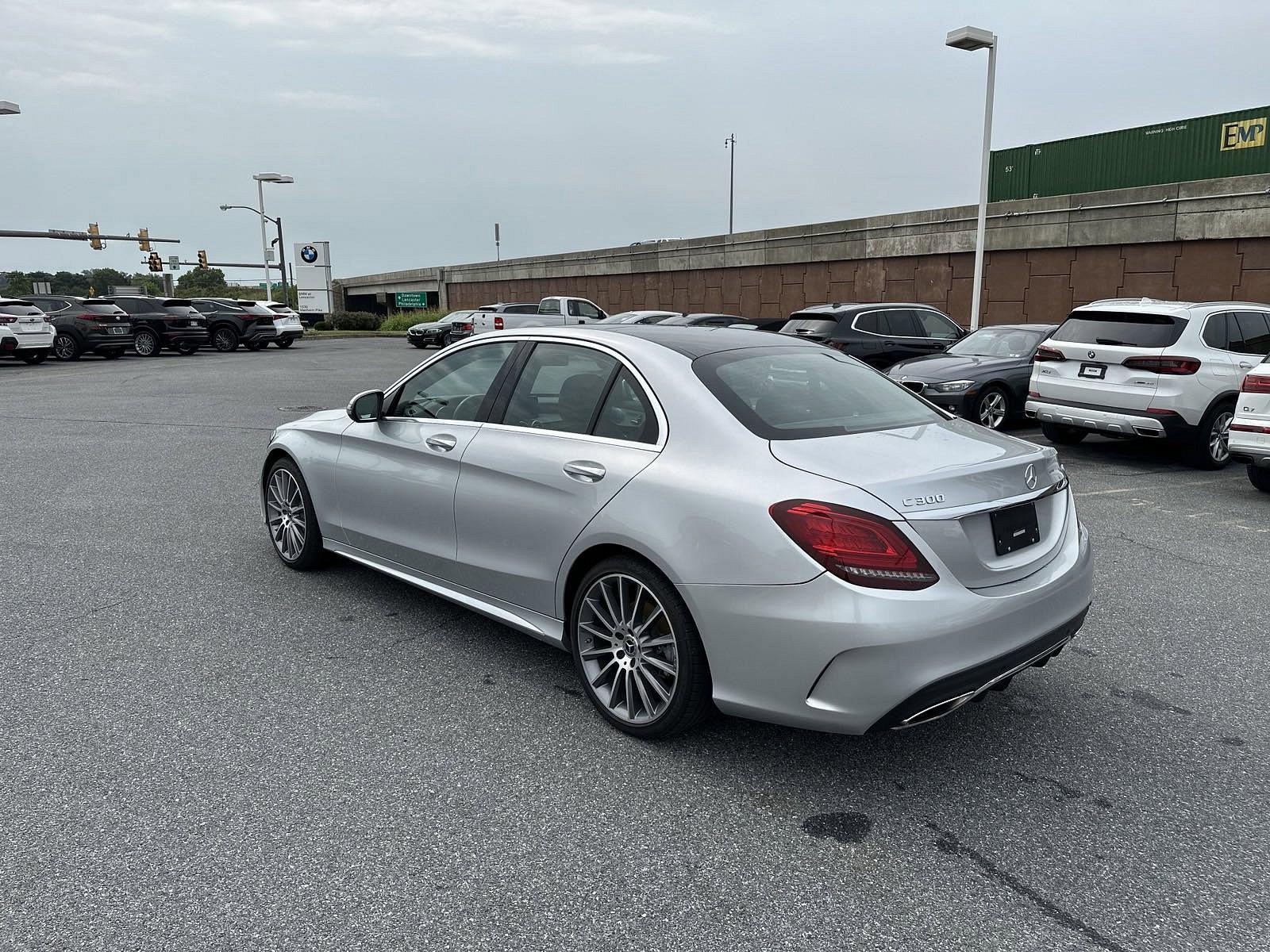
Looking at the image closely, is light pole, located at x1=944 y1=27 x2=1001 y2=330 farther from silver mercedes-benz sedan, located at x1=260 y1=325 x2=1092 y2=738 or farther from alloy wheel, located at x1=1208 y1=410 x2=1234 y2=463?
silver mercedes-benz sedan, located at x1=260 y1=325 x2=1092 y2=738

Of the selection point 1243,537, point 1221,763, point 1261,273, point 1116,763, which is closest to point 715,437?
point 1116,763

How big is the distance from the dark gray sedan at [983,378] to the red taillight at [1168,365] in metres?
1.82

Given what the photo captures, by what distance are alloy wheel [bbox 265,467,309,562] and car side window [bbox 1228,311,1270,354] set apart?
893 centimetres

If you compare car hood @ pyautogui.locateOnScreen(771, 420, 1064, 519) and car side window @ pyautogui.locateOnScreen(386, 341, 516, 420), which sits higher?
car side window @ pyautogui.locateOnScreen(386, 341, 516, 420)

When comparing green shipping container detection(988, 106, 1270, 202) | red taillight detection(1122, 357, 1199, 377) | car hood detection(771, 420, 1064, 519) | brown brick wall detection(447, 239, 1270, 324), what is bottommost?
red taillight detection(1122, 357, 1199, 377)

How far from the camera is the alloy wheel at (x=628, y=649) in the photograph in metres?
3.44

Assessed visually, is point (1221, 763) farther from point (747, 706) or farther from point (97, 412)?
point (97, 412)

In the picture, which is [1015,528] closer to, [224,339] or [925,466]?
[925,466]

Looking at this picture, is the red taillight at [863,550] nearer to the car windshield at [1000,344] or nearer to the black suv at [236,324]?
the car windshield at [1000,344]

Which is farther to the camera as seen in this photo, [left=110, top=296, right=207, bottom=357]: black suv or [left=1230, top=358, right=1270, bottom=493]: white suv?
[left=110, top=296, right=207, bottom=357]: black suv

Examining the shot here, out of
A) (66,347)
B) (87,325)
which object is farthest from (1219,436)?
(66,347)

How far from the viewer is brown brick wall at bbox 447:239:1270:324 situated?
18.5 m

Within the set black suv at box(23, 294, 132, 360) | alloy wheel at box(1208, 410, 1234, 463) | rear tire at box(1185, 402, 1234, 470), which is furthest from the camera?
black suv at box(23, 294, 132, 360)

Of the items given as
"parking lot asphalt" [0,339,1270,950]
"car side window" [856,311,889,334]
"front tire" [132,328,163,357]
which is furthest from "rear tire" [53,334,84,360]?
"parking lot asphalt" [0,339,1270,950]
